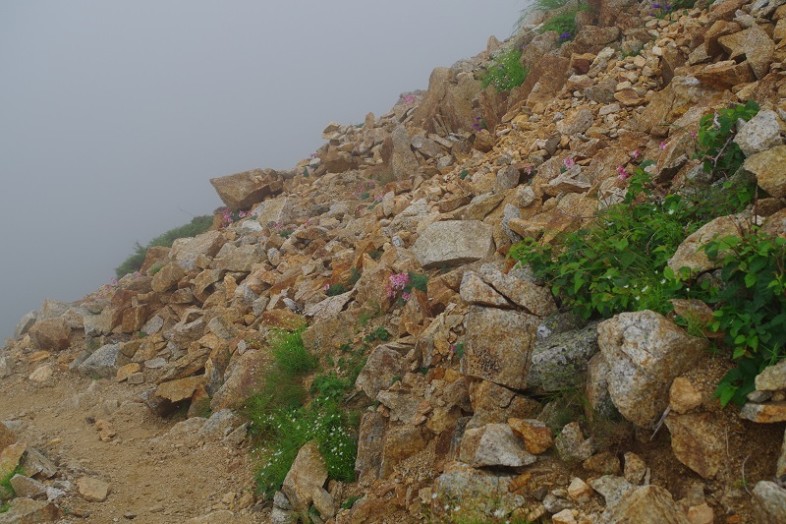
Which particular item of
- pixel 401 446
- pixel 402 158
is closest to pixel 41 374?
pixel 402 158

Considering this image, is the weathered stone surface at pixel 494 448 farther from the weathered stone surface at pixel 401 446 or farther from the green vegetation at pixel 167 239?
the green vegetation at pixel 167 239

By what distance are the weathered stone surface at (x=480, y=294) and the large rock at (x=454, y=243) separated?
260 cm

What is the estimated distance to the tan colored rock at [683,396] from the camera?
11.7ft

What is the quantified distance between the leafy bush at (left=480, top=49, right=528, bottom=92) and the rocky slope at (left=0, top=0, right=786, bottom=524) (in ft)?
0.85

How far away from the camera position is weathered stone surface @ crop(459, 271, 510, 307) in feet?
17.5

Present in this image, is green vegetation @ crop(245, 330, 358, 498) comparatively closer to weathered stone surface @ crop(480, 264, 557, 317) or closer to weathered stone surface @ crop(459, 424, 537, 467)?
weathered stone surface @ crop(459, 424, 537, 467)

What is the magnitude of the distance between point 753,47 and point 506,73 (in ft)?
21.9

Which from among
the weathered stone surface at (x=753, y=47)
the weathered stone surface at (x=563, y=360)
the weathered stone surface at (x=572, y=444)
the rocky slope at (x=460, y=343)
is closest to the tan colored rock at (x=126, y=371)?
the rocky slope at (x=460, y=343)

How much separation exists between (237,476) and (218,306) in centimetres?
526

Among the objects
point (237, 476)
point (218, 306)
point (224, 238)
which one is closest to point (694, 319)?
point (237, 476)

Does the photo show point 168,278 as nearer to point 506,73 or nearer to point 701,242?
point 506,73

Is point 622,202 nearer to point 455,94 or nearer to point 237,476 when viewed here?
point 237,476

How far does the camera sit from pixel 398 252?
9336 millimetres

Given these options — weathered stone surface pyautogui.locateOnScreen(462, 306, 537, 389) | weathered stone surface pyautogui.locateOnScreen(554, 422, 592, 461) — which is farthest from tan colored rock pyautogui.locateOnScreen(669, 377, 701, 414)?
weathered stone surface pyautogui.locateOnScreen(462, 306, 537, 389)
